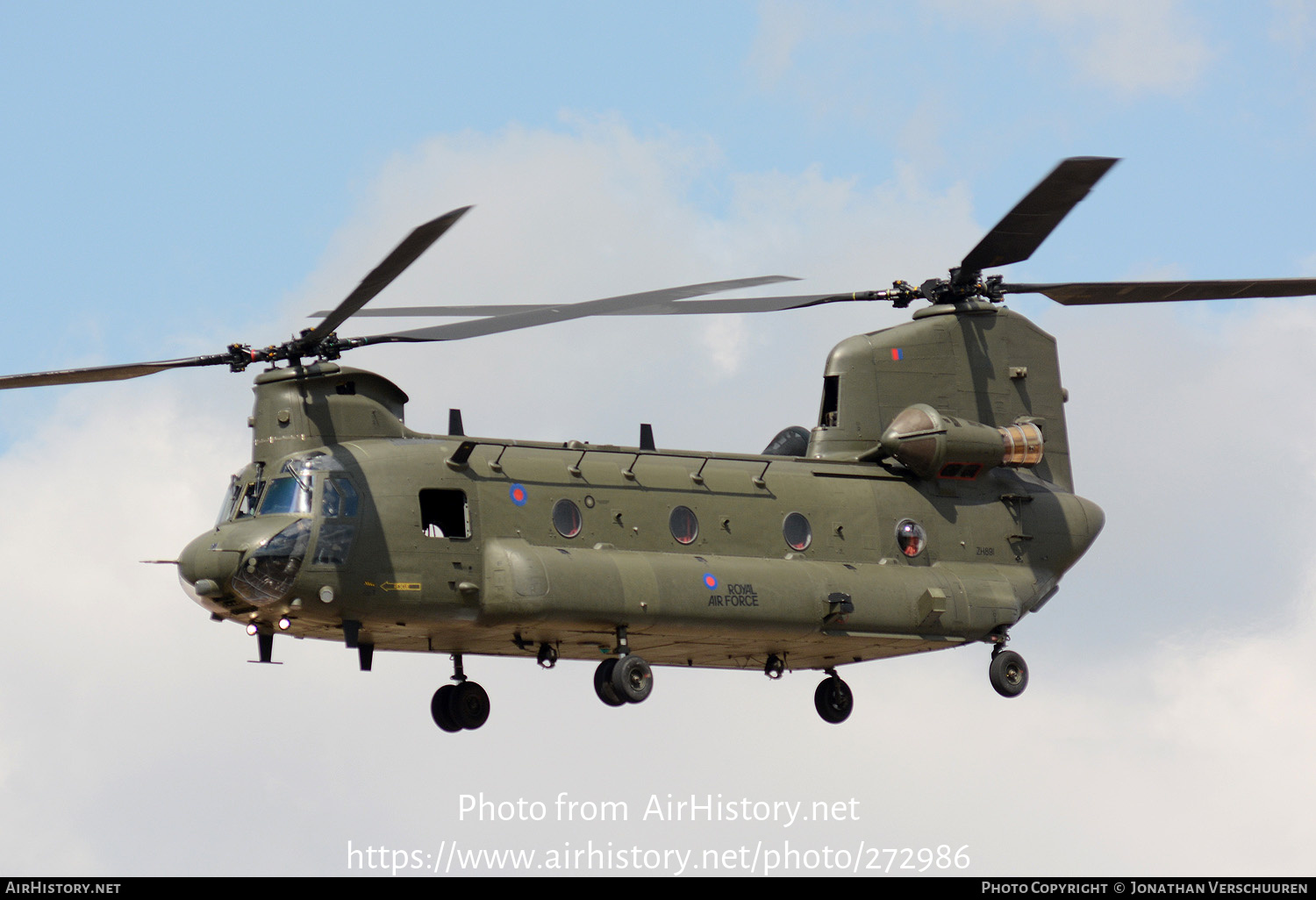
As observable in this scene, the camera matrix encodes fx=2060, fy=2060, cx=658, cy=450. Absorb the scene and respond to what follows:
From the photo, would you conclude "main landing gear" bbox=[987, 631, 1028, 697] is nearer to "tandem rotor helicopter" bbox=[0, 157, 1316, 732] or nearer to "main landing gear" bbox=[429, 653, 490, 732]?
"tandem rotor helicopter" bbox=[0, 157, 1316, 732]

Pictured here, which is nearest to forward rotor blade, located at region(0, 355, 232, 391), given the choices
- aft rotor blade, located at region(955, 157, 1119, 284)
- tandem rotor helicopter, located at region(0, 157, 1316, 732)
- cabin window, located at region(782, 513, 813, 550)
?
tandem rotor helicopter, located at region(0, 157, 1316, 732)

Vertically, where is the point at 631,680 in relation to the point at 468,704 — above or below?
below

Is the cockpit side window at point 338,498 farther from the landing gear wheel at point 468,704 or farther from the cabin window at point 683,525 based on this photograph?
the cabin window at point 683,525

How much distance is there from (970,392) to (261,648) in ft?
40.7

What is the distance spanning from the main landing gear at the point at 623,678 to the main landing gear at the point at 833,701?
492cm

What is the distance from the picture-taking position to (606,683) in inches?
Result: 1132

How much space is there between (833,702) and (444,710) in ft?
21.0

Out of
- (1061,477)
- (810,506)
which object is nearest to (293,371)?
(810,506)

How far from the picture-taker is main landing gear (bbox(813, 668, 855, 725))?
32906mm

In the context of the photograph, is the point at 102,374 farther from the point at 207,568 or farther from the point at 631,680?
the point at 631,680

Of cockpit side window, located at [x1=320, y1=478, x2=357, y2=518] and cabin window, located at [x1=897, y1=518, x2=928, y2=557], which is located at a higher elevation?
cabin window, located at [x1=897, y1=518, x2=928, y2=557]

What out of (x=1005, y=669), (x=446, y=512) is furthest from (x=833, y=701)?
(x=446, y=512)

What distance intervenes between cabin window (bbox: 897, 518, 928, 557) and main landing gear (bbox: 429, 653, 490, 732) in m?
6.81
